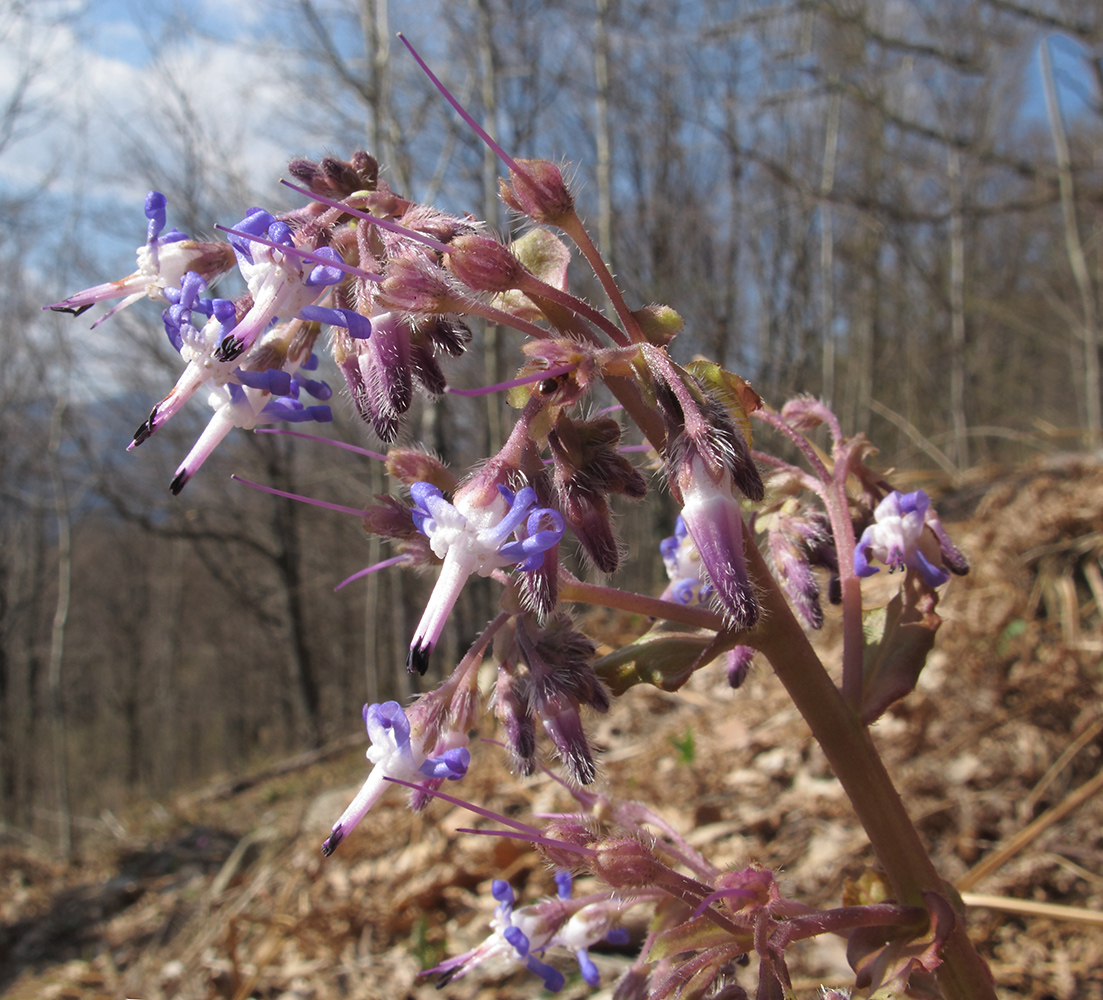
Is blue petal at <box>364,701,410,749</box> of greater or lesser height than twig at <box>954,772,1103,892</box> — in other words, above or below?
above

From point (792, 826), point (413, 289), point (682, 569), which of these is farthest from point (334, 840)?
point (792, 826)

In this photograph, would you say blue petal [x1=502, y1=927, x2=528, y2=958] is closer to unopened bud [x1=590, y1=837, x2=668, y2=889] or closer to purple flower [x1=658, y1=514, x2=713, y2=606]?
unopened bud [x1=590, y1=837, x2=668, y2=889]

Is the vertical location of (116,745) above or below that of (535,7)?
below

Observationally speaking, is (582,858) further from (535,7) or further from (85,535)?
(85,535)

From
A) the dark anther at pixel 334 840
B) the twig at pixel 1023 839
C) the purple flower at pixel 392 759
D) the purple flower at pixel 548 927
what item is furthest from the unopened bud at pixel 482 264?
the twig at pixel 1023 839

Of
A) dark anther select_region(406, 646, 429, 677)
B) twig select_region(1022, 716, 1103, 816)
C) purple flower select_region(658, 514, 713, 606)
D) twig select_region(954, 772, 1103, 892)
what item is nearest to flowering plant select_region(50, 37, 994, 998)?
dark anther select_region(406, 646, 429, 677)

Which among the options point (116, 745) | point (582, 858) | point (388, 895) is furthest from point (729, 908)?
point (116, 745)

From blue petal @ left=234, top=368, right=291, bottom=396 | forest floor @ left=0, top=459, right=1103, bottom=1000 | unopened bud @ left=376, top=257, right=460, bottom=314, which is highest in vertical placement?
unopened bud @ left=376, top=257, right=460, bottom=314
